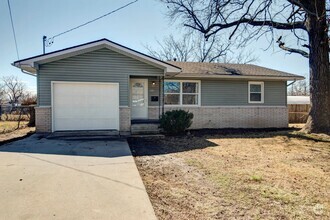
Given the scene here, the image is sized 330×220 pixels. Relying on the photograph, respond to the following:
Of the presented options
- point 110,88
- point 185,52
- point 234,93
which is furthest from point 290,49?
point 185,52

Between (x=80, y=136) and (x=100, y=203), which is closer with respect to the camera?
(x=100, y=203)

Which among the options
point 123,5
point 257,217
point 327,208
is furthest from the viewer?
point 123,5

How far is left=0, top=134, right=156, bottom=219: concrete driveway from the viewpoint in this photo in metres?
3.29

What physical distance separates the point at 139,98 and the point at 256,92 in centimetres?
709

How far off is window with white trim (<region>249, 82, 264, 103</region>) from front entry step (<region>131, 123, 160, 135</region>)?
6.52 metres

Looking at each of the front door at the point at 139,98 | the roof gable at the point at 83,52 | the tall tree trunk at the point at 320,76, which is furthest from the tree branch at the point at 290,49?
the front door at the point at 139,98

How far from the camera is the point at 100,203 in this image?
3.57 meters

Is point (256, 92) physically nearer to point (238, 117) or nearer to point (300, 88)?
point (238, 117)

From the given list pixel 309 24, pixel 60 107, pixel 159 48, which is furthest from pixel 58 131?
pixel 159 48

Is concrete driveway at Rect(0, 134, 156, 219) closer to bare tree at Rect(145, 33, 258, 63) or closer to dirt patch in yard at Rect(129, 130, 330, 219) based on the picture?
dirt patch in yard at Rect(129, 130, 330, 219)

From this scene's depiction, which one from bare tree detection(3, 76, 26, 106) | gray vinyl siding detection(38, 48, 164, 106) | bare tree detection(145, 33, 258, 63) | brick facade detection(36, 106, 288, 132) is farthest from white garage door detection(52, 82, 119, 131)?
bare tree detection(3, 76, 26, 106)

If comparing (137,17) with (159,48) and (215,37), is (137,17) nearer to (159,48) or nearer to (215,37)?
(215,37)

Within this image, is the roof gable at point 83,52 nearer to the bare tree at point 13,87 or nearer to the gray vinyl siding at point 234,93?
the gray vinyl siding at point 234,93

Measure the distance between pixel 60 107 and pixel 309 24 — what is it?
11.8m
